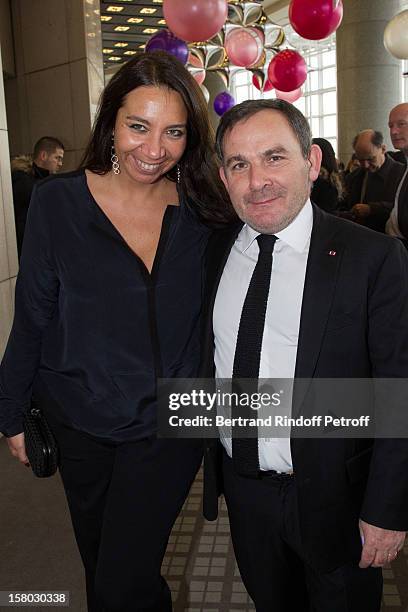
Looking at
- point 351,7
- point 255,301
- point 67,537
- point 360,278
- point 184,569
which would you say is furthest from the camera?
point 351,7

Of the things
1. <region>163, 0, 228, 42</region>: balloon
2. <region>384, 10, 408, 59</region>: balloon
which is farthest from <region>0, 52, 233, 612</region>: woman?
<region>384, 10, 408, 59</region>: balloon

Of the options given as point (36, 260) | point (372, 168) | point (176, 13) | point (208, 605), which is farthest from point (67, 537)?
point (176, 13)

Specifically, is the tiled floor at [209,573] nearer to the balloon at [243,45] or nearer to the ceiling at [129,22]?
the balloon at [243,45]

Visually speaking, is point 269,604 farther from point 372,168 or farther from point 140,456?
point 372,168

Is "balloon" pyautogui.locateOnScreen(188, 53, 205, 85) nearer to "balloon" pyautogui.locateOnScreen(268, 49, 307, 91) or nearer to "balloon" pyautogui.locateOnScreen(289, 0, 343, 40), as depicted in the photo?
"balloon" pyautogui.locateOnScreen(268, 49, 307, 91)

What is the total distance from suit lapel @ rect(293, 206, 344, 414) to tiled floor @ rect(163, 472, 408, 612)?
1.12 metres

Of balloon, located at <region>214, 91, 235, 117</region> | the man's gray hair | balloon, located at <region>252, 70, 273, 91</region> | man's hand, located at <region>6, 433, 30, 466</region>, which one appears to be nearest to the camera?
the man's gray hair

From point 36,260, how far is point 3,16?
674cm

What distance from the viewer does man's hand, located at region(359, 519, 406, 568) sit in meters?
1.47

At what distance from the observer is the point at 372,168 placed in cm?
506

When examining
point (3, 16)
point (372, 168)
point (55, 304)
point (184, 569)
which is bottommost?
point (184, 569)

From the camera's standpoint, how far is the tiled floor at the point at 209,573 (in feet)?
7.25

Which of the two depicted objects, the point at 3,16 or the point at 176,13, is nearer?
the point at 176,13

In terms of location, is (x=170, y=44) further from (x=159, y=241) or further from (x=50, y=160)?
(x=159, y=241)
